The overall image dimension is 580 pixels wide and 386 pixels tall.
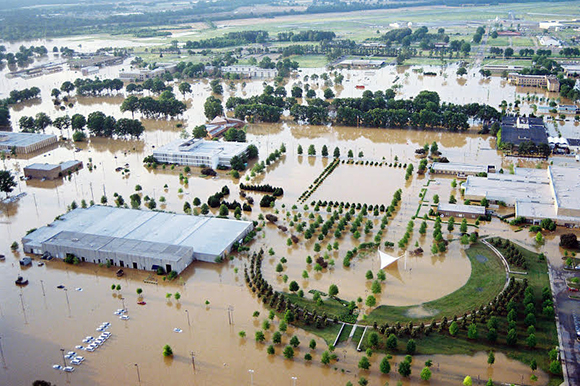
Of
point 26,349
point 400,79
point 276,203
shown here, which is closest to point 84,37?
point 400,79

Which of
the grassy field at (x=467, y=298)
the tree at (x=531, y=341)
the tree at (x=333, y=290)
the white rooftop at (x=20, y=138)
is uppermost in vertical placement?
the white rooftop at (x=20, y=138)

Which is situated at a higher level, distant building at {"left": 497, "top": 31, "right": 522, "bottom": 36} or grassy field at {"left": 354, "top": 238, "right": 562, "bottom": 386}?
distant building at {"left": 497, "top": 31, "right": 522, "bottom": 36}

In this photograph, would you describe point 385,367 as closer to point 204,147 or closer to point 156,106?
point 204,147

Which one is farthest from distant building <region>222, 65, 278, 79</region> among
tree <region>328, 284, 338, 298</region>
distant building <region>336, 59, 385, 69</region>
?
tree <region>328, 284, 338, 298</region>

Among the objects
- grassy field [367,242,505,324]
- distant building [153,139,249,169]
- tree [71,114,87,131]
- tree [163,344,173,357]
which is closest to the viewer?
tree [163,344,173,357]

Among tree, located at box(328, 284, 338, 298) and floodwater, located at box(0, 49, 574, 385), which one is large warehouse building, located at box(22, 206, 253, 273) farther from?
tree, located at box(328, 284, 338, 298)

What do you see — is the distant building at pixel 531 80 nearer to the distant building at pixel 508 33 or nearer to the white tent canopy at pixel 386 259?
the distant building at pixel 508 33

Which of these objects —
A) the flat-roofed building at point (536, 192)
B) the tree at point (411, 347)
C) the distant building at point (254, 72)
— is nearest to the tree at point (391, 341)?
the tree at point (411, 347)
